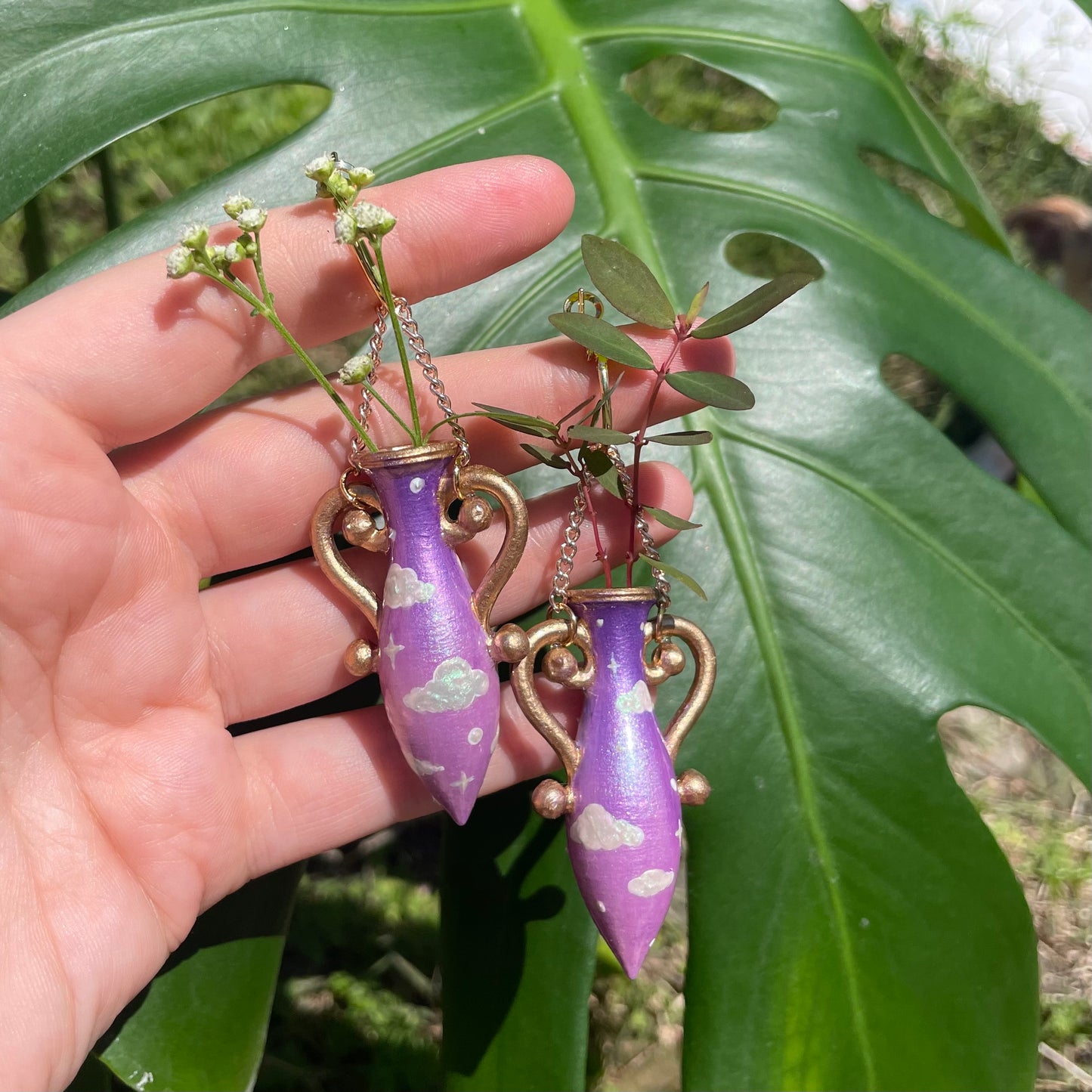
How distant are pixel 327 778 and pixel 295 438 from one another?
33 centimetres

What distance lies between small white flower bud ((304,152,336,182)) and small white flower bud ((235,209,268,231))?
0.18 feet

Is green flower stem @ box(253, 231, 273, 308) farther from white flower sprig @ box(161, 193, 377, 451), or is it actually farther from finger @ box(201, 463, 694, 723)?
finger @ box(201, 463, 694, 723)


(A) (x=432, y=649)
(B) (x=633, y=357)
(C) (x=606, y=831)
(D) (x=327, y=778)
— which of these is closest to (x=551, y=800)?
(C) (x=606, y=831)

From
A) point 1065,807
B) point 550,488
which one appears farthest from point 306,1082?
point 1065,807

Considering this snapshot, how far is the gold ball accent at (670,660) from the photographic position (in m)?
0.88

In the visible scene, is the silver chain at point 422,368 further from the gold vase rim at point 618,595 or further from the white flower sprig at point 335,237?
the gold vase rim at point 618,595

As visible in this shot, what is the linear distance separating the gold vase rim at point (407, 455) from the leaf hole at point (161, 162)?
4.19ft

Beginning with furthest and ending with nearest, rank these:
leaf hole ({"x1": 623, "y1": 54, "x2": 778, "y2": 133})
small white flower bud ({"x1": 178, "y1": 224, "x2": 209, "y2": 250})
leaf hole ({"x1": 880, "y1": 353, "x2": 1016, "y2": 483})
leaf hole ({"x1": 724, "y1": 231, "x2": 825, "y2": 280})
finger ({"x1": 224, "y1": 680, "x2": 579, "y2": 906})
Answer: leaf hole ({"x1": 623, "y1": 54, "x2": 778, "y2": 133}), leaf hole ({"x1": 724, "y1": 231, "x2": 825, "y2": 280}), leaf hole ({"x1": 880, "y1": 353, "x2": 1016, "y2": 483}), finger ({"x1": 224, "y1": 680, "x2": 579, "y2": 906}), small white flower bud ({"x1": 178, "y1": 224, "x2": 209, "y2": 250})

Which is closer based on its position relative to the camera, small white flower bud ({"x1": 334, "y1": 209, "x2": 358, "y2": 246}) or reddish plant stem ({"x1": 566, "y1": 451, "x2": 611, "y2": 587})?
small white flower bud ({"x1": 334, "y1": 209, "x2": 358, "y2": 246})

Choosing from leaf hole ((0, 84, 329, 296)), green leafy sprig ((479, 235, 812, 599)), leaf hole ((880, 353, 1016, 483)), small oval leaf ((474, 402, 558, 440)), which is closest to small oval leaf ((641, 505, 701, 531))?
green leafy sprig ((479, 235, 812, 599))

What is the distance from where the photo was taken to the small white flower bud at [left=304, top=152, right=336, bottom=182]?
77 cm

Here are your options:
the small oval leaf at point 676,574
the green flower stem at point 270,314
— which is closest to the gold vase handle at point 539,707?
the small oval leaf at point 676,574

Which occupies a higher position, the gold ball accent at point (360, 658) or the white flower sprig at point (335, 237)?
the white flower sprig at point (335, 237)

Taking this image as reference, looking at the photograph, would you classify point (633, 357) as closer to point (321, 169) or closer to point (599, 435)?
point (599, 435)
